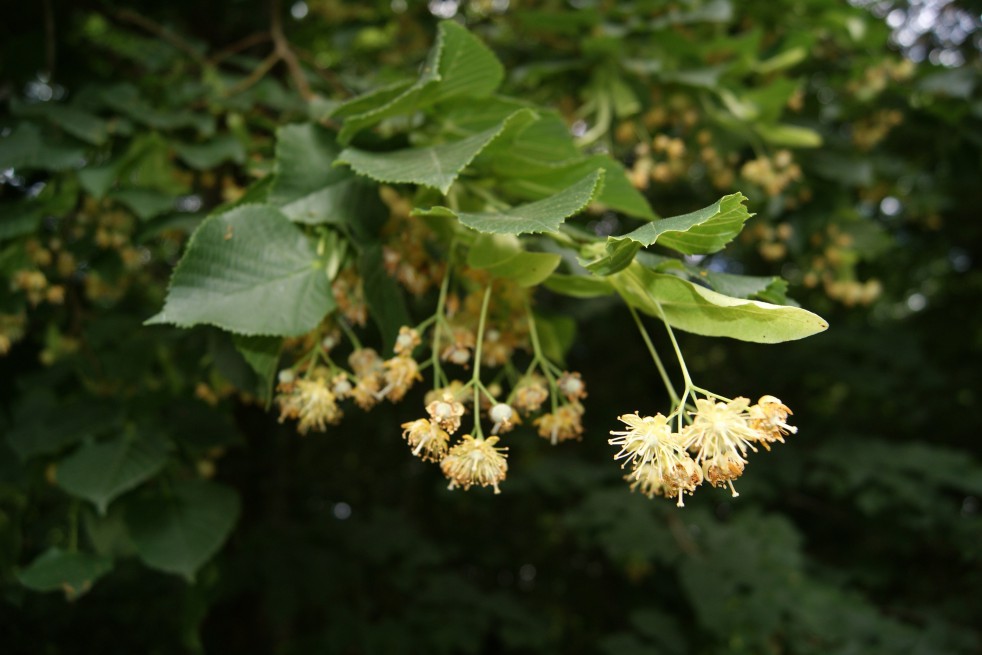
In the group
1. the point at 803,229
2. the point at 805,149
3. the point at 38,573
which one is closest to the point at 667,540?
the point at 803,229

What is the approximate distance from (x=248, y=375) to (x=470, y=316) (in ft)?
1.35

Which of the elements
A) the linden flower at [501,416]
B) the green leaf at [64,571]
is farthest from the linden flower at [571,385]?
the green leaf at [64,571]

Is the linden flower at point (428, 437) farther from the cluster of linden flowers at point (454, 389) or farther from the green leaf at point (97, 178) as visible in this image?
the green leaf at point (97, 178)

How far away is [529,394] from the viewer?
94 cm

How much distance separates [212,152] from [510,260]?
0.91 m

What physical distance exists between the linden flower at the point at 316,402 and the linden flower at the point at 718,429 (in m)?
0.48

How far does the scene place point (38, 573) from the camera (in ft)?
3.92

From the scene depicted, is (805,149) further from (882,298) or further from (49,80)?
(882,298)

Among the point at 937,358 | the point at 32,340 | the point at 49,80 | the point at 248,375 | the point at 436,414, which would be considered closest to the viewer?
the point at 436,414

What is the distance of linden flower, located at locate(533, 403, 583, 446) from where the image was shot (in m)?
0.93

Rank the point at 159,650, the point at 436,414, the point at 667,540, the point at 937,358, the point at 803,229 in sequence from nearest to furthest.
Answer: the point at 436,414 < the point at 803,229 < the point at 159,650 < the point at 667,540 < the point at 937,358

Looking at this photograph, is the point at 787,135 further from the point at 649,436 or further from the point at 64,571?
the point at 64,571

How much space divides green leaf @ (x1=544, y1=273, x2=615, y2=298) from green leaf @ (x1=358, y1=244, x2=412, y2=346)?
0.22m

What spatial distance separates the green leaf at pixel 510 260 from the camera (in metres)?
0.84
